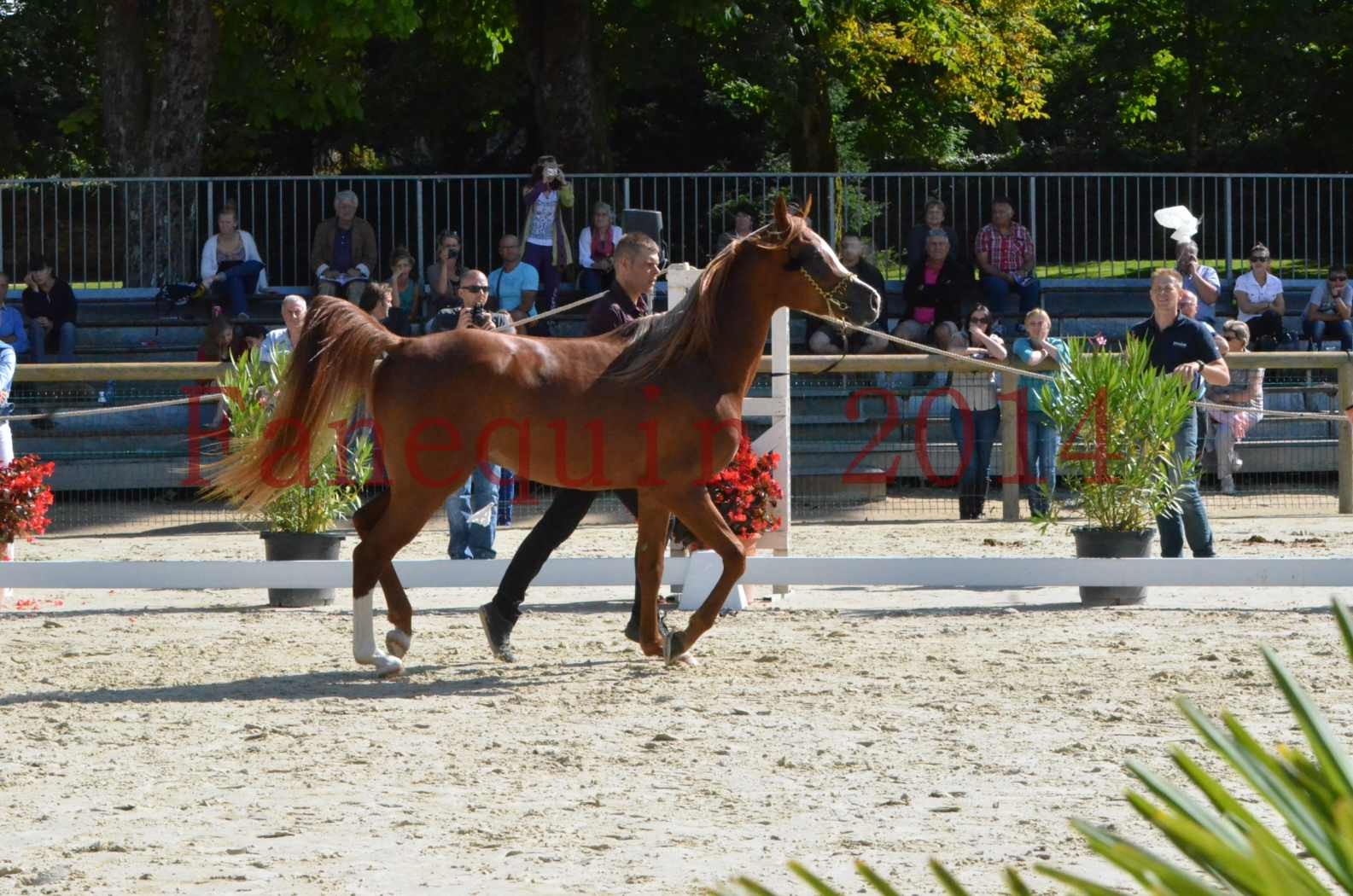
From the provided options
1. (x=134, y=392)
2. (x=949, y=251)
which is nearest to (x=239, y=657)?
(x=134, y=392)

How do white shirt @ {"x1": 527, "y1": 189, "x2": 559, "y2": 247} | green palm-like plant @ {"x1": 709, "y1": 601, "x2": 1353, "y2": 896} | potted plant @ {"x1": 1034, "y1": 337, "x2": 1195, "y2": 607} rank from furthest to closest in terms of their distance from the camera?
1. white shirt @ {"x1": 527, "y1": 189, "x2": 559, "y2": 247}
2. potted plant @ {"x1": 1034, "y1": 337, "x2": 1195, "y2": 607}
3. green palm-like plant @ {"x1": 709, "y1": 601, "x2": 1353, "y2": 896}

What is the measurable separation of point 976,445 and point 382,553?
737cm

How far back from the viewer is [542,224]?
52.1 feet

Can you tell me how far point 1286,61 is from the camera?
25500 mm

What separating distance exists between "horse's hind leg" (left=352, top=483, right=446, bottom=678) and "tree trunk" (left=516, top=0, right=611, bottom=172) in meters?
12.8

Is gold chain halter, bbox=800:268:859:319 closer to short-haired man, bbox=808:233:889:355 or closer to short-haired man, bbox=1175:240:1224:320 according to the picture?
short-haired man, bbox=808:233:889:355

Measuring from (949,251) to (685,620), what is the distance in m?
8.29

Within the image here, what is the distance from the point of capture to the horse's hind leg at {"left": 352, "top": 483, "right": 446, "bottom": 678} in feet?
21.8

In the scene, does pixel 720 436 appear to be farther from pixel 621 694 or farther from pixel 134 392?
pixel 134 392

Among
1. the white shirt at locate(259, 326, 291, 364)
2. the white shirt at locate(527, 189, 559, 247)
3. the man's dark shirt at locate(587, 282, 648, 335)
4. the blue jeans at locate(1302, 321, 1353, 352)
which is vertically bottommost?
the white shirt at locate(259, 326, 291, 364)

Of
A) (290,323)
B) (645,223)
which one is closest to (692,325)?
(645,223)

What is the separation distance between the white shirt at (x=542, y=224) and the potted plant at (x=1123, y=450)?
775 cm

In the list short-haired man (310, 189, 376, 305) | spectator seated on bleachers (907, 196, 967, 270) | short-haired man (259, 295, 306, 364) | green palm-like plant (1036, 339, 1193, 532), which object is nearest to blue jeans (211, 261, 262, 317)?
short-haired man (310, 189, 376, 305)

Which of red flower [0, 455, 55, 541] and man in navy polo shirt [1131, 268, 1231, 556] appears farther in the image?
man in navy polo shirt [1131, 268, 1231, 556]
